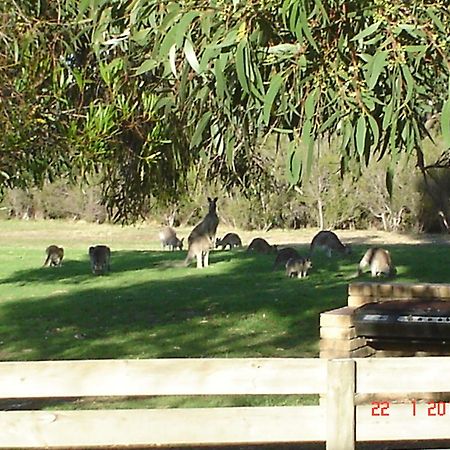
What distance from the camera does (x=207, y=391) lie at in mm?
5586

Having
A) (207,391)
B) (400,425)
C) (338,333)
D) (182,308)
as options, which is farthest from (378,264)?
(207,391)

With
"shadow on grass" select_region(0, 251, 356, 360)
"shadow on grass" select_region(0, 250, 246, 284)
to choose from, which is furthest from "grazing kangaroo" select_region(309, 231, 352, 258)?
"shadow on grass" select_region(0, 251, 356, 360)

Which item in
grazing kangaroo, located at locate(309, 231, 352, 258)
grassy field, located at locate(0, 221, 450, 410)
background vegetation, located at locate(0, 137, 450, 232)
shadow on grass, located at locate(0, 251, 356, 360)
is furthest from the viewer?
background vegetation, located at locate(0, 137, 450, 232)

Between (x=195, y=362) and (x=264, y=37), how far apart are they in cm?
160

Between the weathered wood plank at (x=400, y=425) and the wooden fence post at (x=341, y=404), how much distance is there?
88 millimetres

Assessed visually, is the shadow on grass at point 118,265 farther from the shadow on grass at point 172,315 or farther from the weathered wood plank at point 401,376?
the weathered wood plank at point 401,376

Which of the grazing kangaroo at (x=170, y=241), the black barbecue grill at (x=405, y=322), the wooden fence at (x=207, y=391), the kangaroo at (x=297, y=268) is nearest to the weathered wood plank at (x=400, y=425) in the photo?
the wooden fence at (x=207, y=391)

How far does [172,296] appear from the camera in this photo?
1953 centimetres

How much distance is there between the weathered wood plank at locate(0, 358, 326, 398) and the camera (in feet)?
18.2

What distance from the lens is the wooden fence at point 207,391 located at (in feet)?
18.2

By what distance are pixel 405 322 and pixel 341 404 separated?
5.04 feet

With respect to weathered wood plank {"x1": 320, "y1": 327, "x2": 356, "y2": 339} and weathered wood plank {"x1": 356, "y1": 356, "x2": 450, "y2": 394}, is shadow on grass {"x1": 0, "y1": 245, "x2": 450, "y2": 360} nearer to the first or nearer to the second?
weathered wood plank {"x1": 320, "y1": 327, "x2": 356, "y2": 339}

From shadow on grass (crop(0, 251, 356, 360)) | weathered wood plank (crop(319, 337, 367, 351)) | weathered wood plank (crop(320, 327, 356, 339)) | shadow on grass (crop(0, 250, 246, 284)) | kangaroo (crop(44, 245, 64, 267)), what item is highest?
weathered wood plank (crop(320, 327, 356, 339))

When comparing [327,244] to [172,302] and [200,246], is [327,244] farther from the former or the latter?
[172,302]
